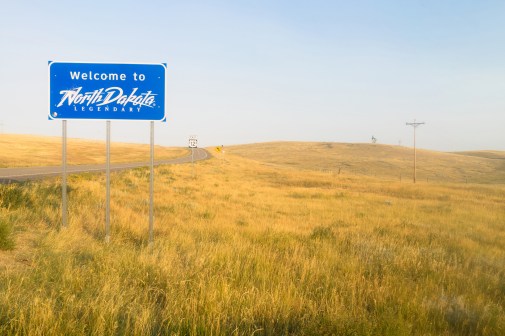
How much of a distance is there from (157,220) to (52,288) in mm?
5925

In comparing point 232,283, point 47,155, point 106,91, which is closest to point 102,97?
point 106,91

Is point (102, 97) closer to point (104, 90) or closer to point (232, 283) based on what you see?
point (104, 90)

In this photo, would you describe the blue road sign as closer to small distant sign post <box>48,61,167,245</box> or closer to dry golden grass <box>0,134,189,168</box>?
small distant sign post <box>48,61,167,245</box>

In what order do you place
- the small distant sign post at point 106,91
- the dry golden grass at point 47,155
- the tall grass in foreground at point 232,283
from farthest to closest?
the dry golden grass at point 47,155 < the small distant sign post at point 106,91 < the tall grass in foreground at point 232,283

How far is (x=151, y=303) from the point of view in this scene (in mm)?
4102

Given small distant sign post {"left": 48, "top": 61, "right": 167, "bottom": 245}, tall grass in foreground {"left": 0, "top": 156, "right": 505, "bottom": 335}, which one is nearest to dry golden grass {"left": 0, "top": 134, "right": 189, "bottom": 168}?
small distant sign post {"left": 48, "top": 61, "right": 167, "bottom": 245}

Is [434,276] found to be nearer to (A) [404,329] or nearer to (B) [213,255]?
(A) [404,329]

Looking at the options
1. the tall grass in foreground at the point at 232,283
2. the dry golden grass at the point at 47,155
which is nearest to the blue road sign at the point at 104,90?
the tall grass in foreground at the point at 232,283

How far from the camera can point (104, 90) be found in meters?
7.31

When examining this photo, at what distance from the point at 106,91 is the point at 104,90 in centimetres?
4

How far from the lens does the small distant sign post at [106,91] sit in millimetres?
7211

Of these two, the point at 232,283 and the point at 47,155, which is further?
the point at 47,155

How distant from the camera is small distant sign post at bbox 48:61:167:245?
23.7ft

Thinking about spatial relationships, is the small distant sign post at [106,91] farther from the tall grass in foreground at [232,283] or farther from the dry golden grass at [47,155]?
the dry golden grass at [47,155]
